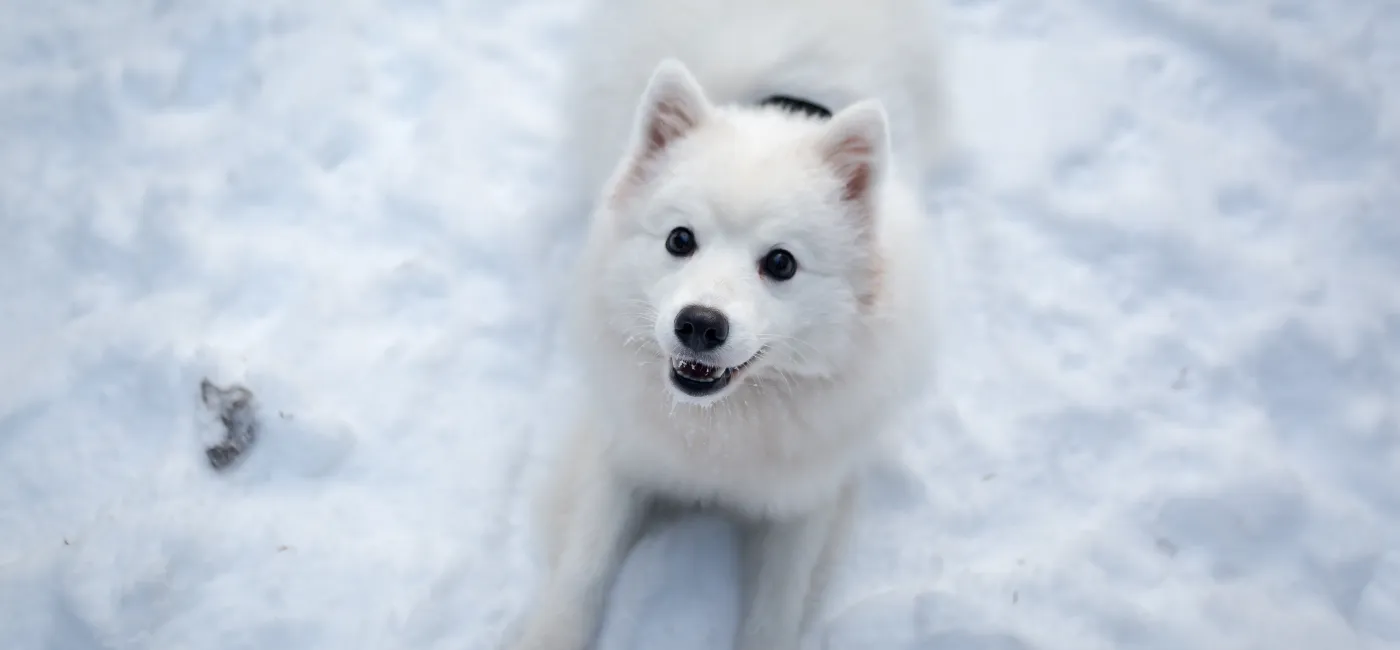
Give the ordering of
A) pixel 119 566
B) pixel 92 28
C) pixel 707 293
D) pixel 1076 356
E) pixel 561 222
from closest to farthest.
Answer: pixel 707 293 → pixel 119 566 → pixel 1076 356 → pixel 561 222 → pixel 92 28

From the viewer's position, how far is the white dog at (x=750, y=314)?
2016 millimetres

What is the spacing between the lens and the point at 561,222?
3.39 metres

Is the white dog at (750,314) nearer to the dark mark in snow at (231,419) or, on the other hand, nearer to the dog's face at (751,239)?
the dog's face at (751,239)

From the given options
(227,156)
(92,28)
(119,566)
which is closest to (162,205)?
(227,156)

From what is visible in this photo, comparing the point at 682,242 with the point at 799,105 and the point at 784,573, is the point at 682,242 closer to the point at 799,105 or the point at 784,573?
the point at 799,105

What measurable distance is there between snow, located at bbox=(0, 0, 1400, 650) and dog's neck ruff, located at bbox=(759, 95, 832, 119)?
919mm

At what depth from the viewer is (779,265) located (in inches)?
80.7

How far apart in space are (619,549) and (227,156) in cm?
233

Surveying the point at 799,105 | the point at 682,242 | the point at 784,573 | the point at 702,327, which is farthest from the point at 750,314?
the point at 799,105

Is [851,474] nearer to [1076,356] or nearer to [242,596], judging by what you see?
[1076,356]

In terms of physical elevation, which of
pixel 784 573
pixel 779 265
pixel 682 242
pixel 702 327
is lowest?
pixel 784 573

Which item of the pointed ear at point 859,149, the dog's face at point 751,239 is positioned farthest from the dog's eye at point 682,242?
the pointed ear at point 859,149

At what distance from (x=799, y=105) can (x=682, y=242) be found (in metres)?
0.92

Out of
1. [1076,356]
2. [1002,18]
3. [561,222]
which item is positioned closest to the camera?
[1076,356]
